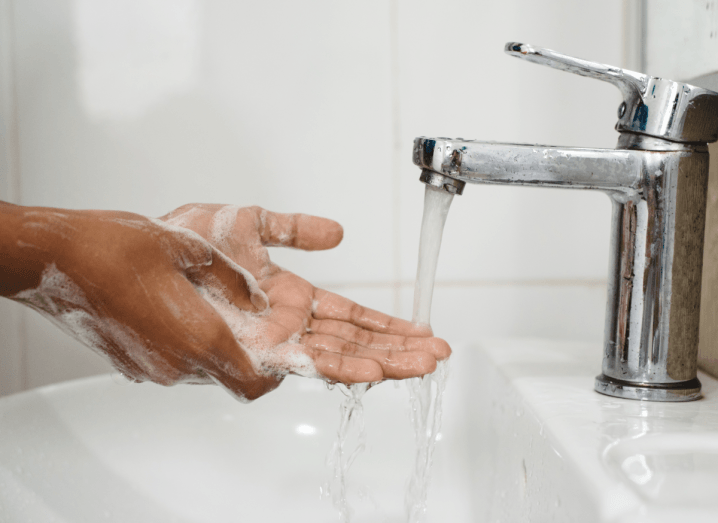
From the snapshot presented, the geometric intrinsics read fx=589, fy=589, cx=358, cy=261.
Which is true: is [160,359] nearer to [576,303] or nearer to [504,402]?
[504,402]

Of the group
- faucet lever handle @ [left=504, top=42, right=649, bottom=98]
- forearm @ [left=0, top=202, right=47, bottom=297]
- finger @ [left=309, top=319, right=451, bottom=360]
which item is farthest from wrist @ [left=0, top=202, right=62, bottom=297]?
faucet lever handle @ [left=504, top=42, right=649, bottom=98]

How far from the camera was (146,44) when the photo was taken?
2.36 feet

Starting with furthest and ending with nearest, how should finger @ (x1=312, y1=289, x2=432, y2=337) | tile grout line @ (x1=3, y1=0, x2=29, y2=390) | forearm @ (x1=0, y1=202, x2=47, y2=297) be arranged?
tile grout line @ (x1=3, y1=0, x2=29, y2=390) < finger @ (x1=312, y1=289, x2=432, y2=337) < forearm @ (x1=0, y1=202, x2=47, y2=297)

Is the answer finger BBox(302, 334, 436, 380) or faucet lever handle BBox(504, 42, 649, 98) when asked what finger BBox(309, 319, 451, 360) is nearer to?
finger BBox(302, 334, 436, 380)

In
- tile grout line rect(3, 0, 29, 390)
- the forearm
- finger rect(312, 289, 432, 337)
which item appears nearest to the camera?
the forearm

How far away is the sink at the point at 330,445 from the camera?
369mm

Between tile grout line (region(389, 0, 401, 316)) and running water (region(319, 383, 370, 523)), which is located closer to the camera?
running water (region(319, 383, 370, 523))

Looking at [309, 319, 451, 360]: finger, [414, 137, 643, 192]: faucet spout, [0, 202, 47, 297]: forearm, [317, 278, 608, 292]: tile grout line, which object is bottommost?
[317, 278, 608, 292]: tile grout line

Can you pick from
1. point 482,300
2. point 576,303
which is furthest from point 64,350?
point 576,303

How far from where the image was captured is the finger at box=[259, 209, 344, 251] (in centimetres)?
52

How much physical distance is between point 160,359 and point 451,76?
512 mm

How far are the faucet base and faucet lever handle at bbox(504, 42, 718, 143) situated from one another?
7.3 inches

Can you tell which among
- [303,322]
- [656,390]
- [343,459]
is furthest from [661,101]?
[343,459]

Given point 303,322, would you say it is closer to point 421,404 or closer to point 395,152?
point 421,404
